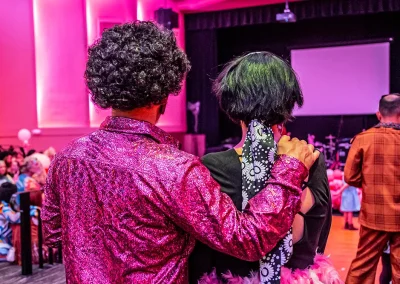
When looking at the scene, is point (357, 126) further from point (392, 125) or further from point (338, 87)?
point (392, 125)

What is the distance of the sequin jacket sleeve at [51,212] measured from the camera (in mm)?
1086

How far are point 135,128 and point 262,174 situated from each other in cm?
28

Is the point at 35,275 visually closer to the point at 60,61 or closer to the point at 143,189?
the point at 143,189

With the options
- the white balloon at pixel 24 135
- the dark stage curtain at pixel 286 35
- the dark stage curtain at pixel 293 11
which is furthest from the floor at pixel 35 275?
the dark stage curtain at pixel 293 11

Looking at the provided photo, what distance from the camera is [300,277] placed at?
1107mm

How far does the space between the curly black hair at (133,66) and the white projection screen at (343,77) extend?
26.7 feet

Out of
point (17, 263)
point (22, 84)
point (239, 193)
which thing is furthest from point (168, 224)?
point (22, 84)

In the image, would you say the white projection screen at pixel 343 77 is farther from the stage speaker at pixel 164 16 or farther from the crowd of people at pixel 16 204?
the crowd of people at pixel 16 204

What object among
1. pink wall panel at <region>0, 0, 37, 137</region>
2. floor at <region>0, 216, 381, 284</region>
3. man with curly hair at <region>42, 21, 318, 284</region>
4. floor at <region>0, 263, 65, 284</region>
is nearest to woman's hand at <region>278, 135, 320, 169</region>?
man with curly hair at <region>42, 21, 318, 284</region>

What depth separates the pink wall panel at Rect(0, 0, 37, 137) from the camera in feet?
21.6

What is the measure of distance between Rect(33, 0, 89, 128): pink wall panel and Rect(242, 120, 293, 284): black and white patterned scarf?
633cm

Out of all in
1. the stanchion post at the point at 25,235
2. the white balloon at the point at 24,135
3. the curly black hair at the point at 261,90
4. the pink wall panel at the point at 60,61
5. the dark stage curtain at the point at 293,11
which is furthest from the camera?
the dark stage curtain at the point at 293,11

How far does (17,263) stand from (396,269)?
3.25 metres

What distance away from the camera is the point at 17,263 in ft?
14.5
